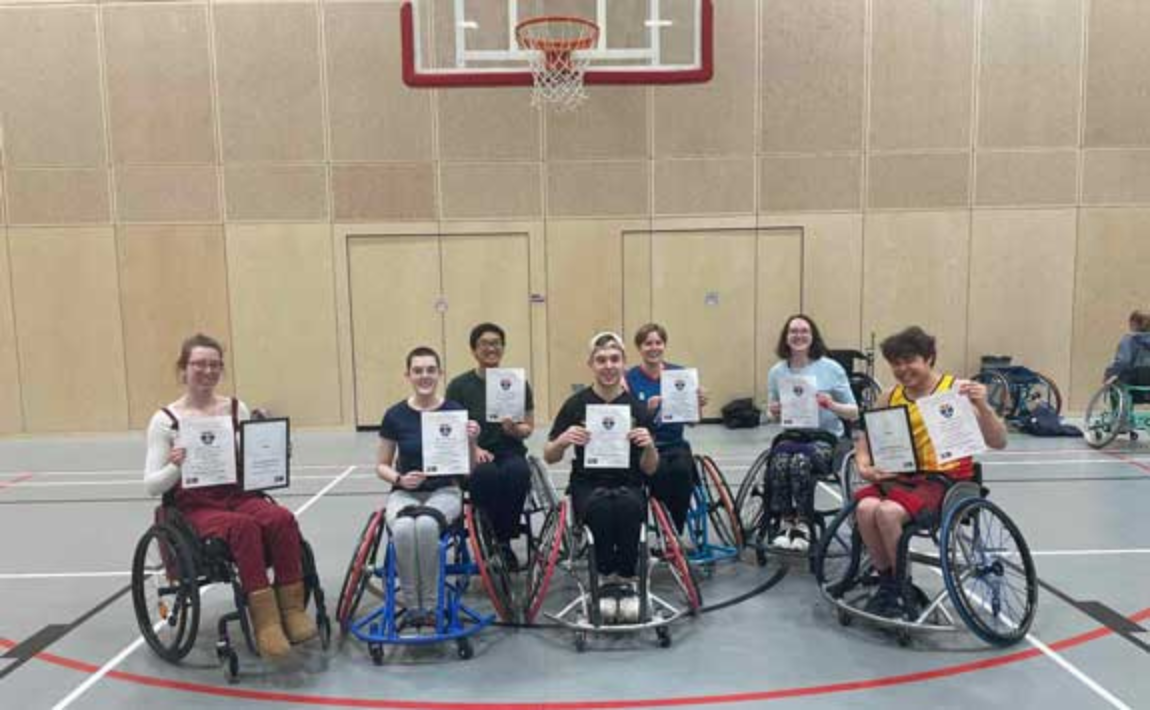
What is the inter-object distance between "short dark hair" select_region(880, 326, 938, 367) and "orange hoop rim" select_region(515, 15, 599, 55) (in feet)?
15.7

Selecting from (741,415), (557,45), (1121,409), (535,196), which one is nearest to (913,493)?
(1121,409)

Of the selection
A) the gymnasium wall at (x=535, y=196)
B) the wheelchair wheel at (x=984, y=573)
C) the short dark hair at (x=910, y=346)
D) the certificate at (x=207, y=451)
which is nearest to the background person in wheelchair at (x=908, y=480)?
the short dark hair at (x=910, y=346)

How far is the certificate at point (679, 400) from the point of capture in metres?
3.83

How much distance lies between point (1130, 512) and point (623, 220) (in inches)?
193

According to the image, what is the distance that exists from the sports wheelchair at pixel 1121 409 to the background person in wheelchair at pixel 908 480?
4058 mm

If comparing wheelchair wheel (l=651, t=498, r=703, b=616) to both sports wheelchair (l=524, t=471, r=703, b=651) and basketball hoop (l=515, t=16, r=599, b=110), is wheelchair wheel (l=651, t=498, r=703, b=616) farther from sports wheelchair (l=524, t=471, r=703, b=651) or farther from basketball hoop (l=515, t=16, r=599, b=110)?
basketball hoop (l=515, t=16, r=599, b=110)

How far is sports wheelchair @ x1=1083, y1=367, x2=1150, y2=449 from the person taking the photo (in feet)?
20.5

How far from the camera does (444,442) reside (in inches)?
128

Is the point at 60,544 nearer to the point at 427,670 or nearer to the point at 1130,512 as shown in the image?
the point at 427,670

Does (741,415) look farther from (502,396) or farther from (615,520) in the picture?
(615,520)

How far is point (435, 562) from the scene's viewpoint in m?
3.03

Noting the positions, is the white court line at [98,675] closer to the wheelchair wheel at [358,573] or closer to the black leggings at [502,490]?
the wheelchair wheel at [358,573]

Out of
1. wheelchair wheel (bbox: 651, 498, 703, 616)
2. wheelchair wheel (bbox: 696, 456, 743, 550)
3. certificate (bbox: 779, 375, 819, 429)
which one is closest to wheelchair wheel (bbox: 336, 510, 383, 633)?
wheelchair wheel (bbox: 651, 498, 703, 616)

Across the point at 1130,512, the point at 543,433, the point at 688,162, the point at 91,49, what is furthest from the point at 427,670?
the point at 91,49
